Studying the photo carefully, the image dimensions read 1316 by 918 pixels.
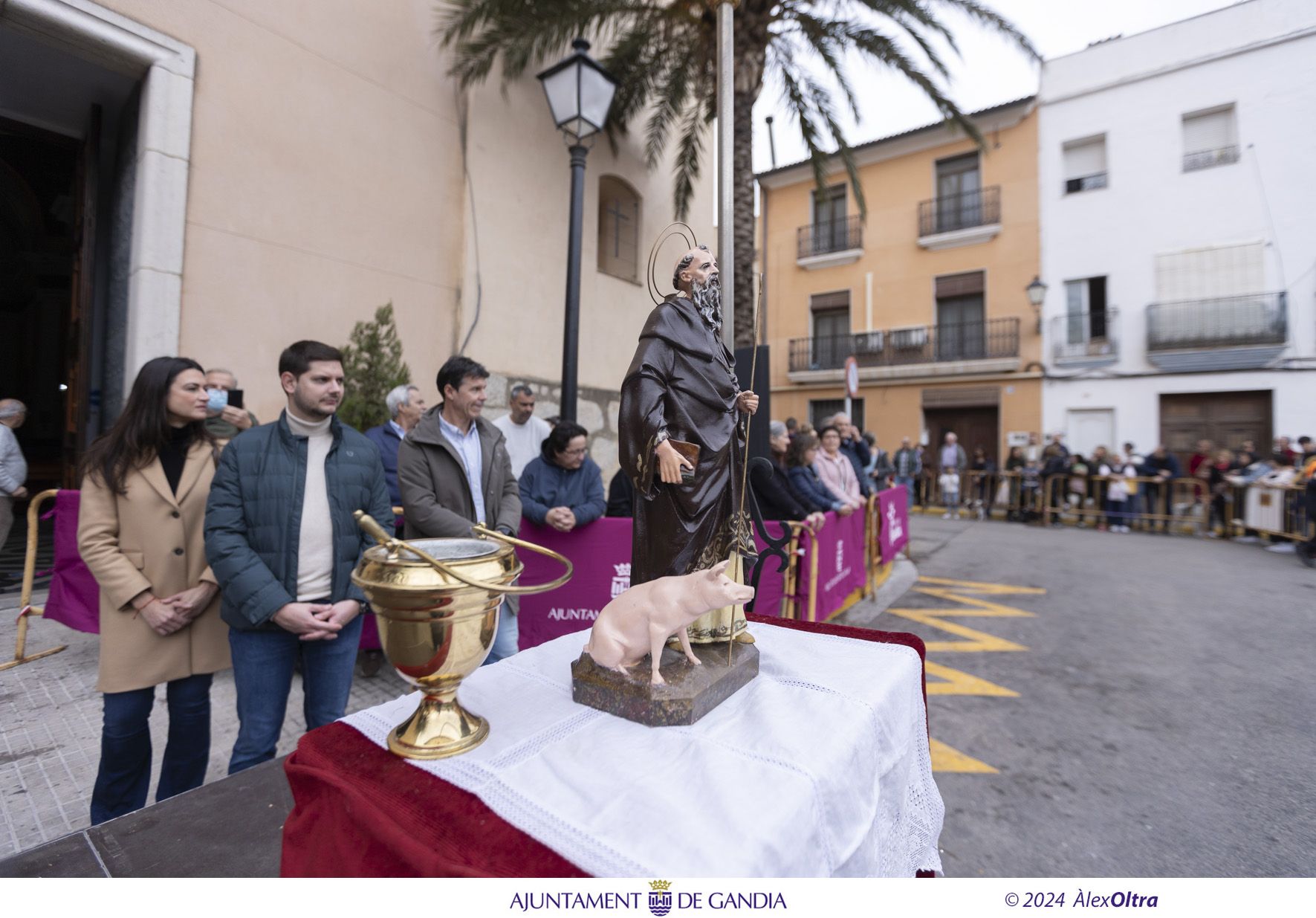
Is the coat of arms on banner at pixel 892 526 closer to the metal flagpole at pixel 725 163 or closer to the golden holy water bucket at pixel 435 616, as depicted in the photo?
the metal flagpole at pixel 725 163

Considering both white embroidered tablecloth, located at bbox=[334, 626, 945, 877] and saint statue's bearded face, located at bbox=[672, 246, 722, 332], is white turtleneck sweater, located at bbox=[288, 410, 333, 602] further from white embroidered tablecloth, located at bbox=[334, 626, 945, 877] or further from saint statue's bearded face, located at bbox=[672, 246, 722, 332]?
saint statue's bearded face, located at bbox=[672, 246, 722, 332]

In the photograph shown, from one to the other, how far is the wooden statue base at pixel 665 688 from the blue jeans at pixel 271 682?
1250mm

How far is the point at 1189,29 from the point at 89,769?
22.5 m

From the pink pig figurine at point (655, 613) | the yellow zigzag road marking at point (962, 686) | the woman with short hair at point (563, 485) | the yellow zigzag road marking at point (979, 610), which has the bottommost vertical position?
the yellow zigzag road marking at point (962, 686)

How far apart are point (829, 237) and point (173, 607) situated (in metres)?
21.3

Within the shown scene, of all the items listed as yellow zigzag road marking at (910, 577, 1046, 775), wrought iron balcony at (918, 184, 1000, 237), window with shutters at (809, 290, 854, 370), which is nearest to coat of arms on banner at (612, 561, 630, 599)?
yellow zigzag road marking at (910, 577, 1046, 775)

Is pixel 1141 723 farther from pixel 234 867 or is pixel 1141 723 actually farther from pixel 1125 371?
pixel 1125 371

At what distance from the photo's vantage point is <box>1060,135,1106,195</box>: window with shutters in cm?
1577

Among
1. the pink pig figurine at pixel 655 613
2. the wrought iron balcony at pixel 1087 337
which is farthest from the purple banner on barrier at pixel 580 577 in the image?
the wrought iron balcony at pixel 1087 337

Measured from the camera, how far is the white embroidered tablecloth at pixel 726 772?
3.23ft

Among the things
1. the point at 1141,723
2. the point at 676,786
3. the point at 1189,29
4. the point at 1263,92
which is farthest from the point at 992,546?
the point at 1189,29

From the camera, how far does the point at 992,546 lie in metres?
10.2
